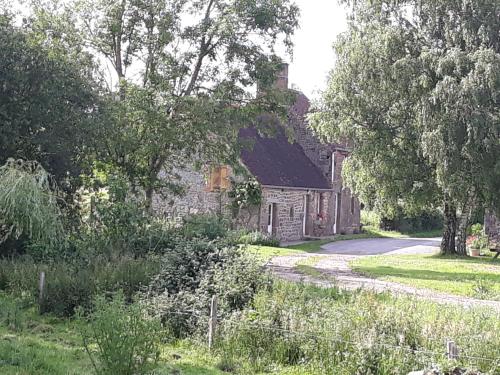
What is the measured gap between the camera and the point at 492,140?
21.0 metres

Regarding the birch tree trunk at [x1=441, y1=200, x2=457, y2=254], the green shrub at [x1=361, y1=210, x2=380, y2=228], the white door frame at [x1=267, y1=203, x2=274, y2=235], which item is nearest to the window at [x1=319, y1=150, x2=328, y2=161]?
the white door frame at [x1=267, y1=203, x2=274, y2=235]

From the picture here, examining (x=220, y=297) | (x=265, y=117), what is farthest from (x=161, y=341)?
(x=265, y=117)

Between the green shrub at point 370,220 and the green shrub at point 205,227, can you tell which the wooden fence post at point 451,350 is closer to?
the green shrub at point 205,227

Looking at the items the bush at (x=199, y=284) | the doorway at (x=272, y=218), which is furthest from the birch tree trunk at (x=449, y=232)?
the bush at (x=199, y=284)

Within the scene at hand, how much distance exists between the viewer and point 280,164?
107 feet

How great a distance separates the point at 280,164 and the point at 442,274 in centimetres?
1582

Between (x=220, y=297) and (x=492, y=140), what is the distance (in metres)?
14.7

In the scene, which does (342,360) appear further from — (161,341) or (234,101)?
(234,101)

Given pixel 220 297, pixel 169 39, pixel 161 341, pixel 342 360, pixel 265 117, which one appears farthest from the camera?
pixel 265 117

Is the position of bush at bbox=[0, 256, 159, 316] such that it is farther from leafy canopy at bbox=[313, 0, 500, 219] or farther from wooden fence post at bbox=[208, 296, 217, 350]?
leafy canopy at bbox=[313, 0, 500, 219]

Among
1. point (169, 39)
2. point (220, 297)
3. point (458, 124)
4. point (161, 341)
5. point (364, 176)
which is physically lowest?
point (161, 341)

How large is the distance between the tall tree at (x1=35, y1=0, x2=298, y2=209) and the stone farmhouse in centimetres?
292

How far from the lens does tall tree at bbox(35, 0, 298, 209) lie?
20078mm

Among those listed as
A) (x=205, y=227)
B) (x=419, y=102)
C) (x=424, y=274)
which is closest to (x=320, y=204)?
(x=419, y=102)
